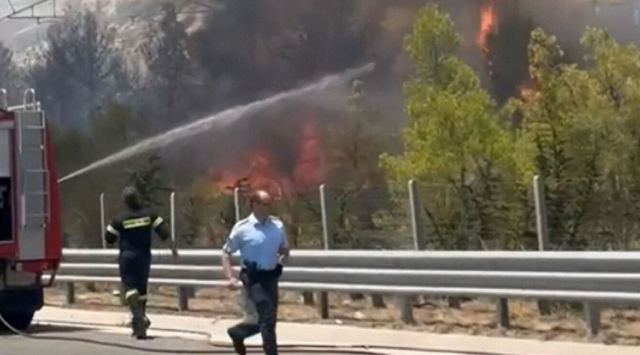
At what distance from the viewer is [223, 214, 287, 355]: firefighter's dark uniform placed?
1266 cm

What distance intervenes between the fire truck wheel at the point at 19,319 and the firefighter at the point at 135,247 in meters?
1.85

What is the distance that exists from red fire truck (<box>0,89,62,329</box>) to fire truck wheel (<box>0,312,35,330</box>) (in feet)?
0.80

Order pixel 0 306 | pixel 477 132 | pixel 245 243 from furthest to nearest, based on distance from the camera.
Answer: pixel 477 132 < pixel 0 306 < pixel 245 243

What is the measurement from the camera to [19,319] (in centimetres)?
1755

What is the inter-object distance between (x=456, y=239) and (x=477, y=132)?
6162mm

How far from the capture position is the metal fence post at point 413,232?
15.9 metres

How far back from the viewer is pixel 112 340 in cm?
1598

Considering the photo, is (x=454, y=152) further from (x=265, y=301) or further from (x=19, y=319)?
(x=265, y=301)

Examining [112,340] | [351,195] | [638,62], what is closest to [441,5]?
[638,62]

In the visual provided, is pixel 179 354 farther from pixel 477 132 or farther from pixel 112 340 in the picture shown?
pixel 477 132

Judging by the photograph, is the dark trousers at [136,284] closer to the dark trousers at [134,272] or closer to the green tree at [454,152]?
the dark trousers at [134,272]

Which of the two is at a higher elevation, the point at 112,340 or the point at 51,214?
the point at 51,214

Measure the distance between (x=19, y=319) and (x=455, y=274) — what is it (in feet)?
17.5

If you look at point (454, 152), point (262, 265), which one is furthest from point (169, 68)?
point (262, 265)
